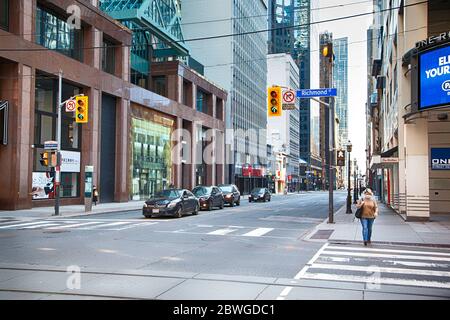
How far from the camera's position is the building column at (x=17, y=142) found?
29.1 m

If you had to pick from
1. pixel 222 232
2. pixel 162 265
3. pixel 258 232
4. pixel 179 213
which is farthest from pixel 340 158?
pixel 162 265

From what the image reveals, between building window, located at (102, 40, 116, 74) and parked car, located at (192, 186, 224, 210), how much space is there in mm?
16167

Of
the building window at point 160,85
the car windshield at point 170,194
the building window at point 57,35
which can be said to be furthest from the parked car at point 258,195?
the car windshield at point 170,194

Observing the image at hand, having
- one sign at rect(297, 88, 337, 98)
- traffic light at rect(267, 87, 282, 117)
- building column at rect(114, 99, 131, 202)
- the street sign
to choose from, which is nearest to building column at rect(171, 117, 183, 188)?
building column at rect(114, 99, 131, 202)

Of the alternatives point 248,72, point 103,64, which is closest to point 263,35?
point 248,72

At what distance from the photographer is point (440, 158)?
89.7 feet

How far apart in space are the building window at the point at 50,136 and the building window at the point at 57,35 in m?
2.57

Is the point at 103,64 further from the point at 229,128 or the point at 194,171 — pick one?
the point at 229,128

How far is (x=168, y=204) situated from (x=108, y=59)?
23248mm

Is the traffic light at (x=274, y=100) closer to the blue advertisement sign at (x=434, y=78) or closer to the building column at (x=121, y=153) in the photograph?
the blue advertisement sign at (x=434, y=78)

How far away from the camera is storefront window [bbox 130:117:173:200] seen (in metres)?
46.8

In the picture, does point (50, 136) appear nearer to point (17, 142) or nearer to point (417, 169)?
point (17, 142)

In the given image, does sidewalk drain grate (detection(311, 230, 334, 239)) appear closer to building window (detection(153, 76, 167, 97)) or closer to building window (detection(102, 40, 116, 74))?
building window (detection(102, 40, 116, 74))

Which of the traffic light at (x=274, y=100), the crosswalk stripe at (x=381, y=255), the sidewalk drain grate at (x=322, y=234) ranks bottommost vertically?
the sidewalk drain grate at (x=322, y=234)
